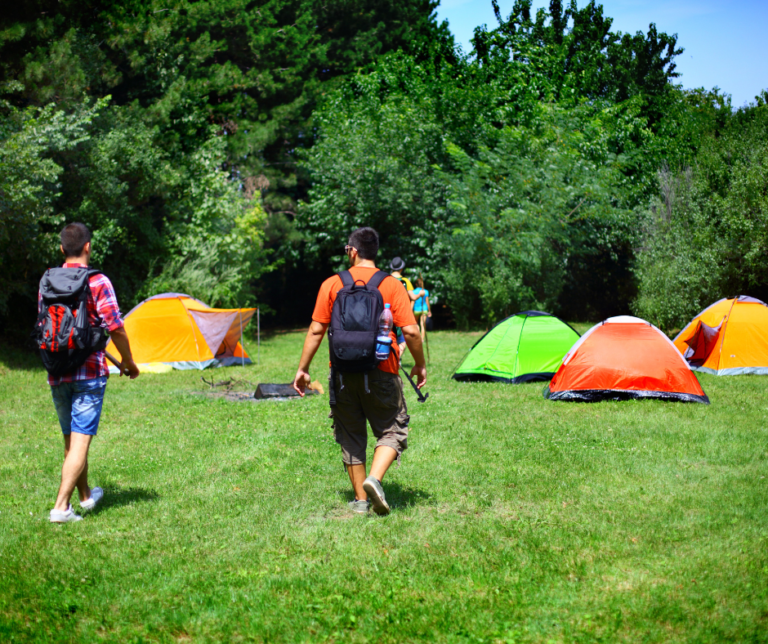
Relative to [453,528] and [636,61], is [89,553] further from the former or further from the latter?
[636,61]

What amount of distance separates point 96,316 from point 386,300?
191 centimetres

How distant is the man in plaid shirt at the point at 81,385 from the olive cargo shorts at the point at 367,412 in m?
1.49

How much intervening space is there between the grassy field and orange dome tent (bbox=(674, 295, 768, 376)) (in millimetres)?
3603

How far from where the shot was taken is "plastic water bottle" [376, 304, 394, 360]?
4355mm

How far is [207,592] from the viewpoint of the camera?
3.63 meters

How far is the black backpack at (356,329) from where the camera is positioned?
14.0ft

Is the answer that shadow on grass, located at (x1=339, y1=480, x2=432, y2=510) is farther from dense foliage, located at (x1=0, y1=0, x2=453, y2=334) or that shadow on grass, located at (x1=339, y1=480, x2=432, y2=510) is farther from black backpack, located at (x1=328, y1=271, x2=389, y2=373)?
dense foliage, located at (x1=0, y1=0, x2=453, y2=334)

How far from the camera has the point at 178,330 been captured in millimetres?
12688

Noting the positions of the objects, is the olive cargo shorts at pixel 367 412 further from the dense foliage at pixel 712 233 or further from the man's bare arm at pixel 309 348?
the dense foliage at pixel 712 233

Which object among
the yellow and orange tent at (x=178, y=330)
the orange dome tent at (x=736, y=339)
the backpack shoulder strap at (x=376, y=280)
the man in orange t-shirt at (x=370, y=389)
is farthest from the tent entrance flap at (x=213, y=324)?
the backpack shoulder strap at (x=376, y=280)

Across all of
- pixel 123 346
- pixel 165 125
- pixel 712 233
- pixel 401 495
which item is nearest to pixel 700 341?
pixel 712 233

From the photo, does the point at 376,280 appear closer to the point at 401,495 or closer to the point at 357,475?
the point at 357,475

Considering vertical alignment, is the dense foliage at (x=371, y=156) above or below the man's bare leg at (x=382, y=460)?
above

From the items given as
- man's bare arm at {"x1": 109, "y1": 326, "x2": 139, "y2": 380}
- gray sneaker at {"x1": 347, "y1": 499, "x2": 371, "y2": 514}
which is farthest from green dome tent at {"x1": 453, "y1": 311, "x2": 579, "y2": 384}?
man's bare arm at {"x1": 109, "y1": 326, "x2": 139, "y2": 380}
